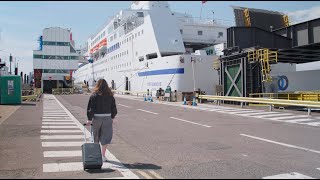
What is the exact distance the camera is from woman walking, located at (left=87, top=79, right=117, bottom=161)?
714cm

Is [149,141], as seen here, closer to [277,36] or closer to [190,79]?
[277,36]

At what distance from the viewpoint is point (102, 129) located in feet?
23.7

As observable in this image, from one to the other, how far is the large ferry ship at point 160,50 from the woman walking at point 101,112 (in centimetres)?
2816

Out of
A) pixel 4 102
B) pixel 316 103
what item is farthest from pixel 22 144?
pixel 4 102

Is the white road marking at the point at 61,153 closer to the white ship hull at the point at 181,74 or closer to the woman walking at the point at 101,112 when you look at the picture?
the woman walking at the point at 101,112

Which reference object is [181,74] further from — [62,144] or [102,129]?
[102,129]

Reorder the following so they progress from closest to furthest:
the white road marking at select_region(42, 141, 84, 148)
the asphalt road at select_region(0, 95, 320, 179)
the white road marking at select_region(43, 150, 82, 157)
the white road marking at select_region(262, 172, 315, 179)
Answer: the white road marking at select_region(262, 172, 315, 179)
the asphalt road at select_region(0, 95, 320, 179)
the white road marking at select_region(43, 150, 82, 157)
the white road marking at select_region(42, 141, 84, 148)

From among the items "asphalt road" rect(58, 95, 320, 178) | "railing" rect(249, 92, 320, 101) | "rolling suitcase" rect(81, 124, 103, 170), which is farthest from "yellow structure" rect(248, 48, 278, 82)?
"rolling suitcase" rect(81, 124, 103, 170)

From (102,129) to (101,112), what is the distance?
36 centimetres

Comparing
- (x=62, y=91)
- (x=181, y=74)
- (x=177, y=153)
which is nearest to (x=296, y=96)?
(x=181, y=74)

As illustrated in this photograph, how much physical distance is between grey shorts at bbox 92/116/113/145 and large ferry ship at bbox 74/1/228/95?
28.2 meters

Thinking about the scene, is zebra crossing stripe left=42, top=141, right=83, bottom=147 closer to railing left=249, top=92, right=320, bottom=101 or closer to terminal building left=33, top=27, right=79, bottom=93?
railing left=249, top=92, right=320, bottom=101

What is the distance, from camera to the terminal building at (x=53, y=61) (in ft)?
186

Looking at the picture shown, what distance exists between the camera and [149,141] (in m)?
10.0
